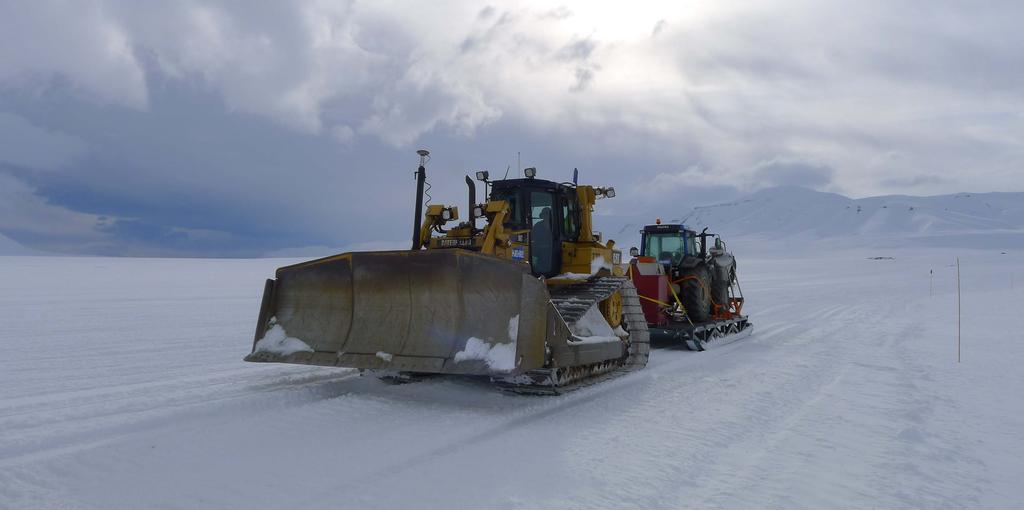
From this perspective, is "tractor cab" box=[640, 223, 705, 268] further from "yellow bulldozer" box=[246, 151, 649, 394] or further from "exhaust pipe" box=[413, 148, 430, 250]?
"exhaust pipe" box=[413, 148, 430, 250]

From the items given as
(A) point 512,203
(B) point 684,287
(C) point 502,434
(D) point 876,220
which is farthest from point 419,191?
(D) point 876,220

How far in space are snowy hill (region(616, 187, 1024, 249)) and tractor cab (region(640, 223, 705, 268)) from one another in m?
93.0

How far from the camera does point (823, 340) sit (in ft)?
40.7

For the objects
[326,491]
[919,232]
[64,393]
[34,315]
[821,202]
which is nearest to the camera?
[326,491]

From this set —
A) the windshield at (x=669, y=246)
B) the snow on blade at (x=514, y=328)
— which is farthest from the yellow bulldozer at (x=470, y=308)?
the windshield at (x=669, y=246)

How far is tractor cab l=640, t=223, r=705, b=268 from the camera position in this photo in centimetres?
1422

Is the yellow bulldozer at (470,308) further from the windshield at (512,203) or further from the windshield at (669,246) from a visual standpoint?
the windshield at (669,246)

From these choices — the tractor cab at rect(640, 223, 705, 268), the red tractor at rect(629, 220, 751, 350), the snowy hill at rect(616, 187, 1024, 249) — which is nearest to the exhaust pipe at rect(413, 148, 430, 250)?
the red tractor at rect(629, 220, 751, 350)

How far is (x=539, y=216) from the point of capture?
892cm

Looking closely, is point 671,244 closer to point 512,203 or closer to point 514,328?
point 512,203

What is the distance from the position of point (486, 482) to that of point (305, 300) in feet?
12.8

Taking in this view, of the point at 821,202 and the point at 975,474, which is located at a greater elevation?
the point at 821,202

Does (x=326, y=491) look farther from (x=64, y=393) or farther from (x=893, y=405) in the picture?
(x=893, y=405)

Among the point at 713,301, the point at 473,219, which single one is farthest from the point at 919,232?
the point at 473,219
